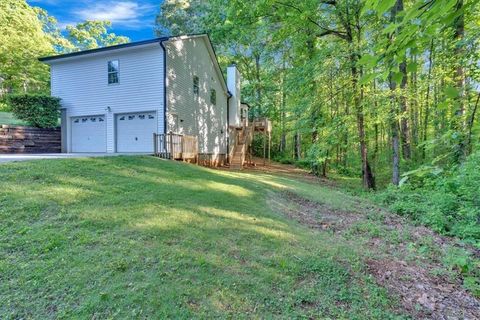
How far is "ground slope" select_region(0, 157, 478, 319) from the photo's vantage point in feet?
9.40

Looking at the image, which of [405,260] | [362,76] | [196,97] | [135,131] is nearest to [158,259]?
[362,76]

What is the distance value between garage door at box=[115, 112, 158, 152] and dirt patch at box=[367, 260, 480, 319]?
11114 millimetres

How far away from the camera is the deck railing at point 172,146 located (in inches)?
439

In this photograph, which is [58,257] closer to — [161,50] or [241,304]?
[241,304]

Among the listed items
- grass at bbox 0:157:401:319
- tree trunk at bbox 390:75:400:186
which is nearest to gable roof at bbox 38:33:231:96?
grass at bbox 0:157:401:319

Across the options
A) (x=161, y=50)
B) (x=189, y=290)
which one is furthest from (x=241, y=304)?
(x=161, y=50)

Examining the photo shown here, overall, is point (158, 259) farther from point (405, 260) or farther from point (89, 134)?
point (89, 134)

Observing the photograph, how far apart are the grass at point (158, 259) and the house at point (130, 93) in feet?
23.9

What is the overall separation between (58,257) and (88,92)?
42.2 ft

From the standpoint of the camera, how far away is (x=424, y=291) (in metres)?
3.60

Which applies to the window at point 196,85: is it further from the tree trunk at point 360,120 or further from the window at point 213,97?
the tree trunk at point 360,120

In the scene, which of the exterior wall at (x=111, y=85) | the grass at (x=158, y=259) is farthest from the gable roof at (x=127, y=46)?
the grass at (x=158, y=259)

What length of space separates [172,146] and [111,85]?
5194 mm

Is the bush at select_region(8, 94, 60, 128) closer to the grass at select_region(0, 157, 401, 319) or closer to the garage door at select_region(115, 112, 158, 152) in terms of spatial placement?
the garage door at select_region(115, 112, 158, 152)
